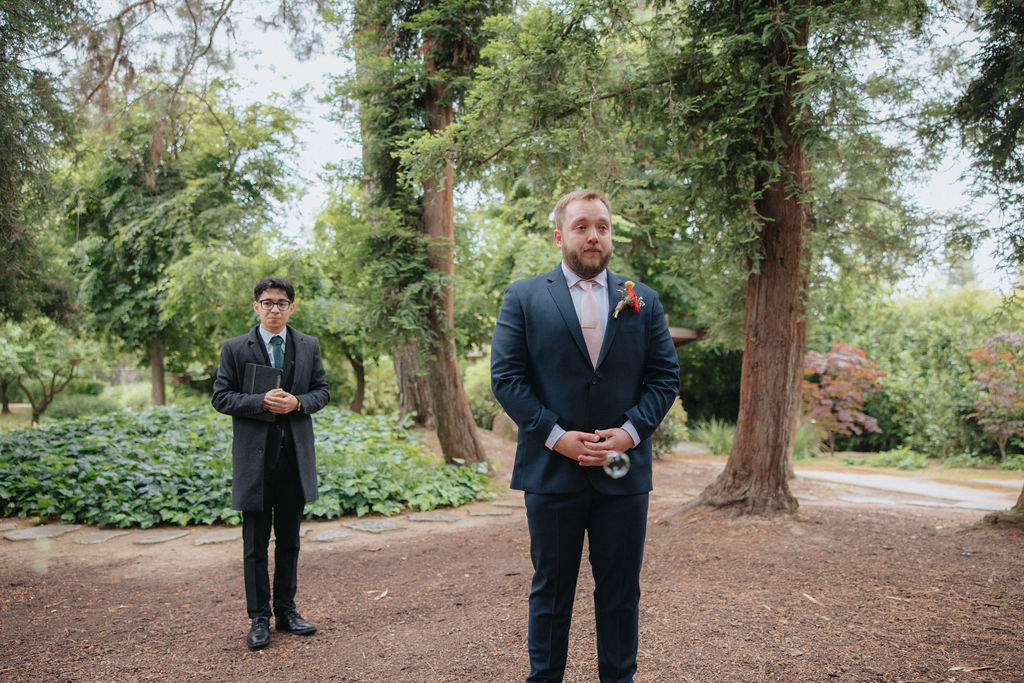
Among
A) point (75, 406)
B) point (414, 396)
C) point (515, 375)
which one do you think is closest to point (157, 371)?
point (414, 396)

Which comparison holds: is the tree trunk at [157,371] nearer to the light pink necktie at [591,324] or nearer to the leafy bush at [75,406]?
the leafy bush at [75,406]

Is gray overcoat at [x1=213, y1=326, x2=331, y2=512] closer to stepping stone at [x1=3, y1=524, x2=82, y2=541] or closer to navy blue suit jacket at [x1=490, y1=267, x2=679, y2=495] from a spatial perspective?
navy blue suit jacket at [x1=490, y1=267, x2=679, y2=495]

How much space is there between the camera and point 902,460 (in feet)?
35.4

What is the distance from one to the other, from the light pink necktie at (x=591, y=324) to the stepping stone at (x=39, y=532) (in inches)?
214

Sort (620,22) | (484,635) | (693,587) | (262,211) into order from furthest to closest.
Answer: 1. (262,211)
2. (620,22)
3. (693,587)
4. (484,635)

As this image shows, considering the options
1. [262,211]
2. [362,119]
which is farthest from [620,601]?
[262,211]

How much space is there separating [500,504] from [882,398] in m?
9.70

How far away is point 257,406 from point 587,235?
6.32 ft

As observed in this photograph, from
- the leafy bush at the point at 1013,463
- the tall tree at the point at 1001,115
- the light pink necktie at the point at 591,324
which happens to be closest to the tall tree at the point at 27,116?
the light pink necktie at the point at 591,324

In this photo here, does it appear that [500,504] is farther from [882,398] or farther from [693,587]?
[882,398]

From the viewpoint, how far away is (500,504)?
23.6 feet

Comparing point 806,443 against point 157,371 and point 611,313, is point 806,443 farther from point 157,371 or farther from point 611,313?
point 157,371

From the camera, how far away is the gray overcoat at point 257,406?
3.21 m

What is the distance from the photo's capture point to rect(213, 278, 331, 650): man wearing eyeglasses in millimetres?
3230
